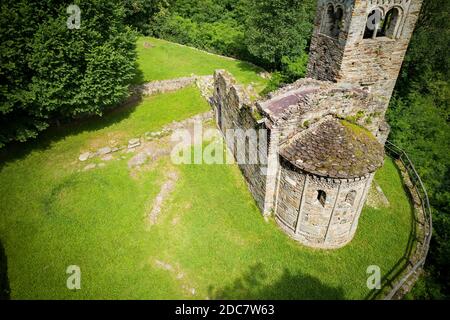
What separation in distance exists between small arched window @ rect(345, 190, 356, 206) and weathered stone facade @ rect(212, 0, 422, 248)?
1.7 inches

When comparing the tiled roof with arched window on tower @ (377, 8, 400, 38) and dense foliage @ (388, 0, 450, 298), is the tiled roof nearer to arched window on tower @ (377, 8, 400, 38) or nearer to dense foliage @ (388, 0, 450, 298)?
arched window on tower @ (377, 8, 400, 38)

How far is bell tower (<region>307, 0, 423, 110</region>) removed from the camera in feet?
55.5

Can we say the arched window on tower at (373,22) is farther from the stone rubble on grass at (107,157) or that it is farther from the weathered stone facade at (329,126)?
the stone rubble on grass at (107,157)

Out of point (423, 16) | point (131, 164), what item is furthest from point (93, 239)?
point (423, 16)

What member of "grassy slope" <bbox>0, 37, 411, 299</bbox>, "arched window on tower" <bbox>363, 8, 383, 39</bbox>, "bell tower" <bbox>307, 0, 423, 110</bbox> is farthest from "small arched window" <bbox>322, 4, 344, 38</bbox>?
"grassy slope" <bbox>0, 37, 411, 299</bbox>

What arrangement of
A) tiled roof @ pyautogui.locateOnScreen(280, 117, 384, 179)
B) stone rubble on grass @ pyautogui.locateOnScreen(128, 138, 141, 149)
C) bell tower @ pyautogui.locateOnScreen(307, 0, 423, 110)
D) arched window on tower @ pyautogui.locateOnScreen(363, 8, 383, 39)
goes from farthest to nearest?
stone rubble on grass @ pyautogui.locateOnScreen(128, 138, 141, 149) → arched window on tower @ pyautogui.locateOnScreen(363, 8, 383, 39) → bell tower @ pyautogui.locateOnScreen(307, 0, 423, 110) → tiled roof @ pyautogui.locateOnScreen(280, 117, 384, 179)

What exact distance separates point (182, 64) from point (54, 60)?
1903 cm

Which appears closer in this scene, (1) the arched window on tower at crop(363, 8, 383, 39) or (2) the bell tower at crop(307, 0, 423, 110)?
(2) the bell tower at crop(307, 0, 423, 110)

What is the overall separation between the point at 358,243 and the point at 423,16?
25.9 m

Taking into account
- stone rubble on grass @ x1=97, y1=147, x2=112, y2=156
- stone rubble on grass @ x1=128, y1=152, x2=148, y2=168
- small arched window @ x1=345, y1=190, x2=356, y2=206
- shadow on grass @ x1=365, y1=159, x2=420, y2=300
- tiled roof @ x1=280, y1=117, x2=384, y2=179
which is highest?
tiled roof @ x1=280, y1=117, x2=384, y2=179

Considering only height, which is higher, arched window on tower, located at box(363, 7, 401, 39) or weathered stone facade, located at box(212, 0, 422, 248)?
arched window on tower, located at box(363, 7, 401, 39)

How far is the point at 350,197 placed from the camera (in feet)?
49.3

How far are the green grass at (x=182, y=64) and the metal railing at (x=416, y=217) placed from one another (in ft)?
47.1

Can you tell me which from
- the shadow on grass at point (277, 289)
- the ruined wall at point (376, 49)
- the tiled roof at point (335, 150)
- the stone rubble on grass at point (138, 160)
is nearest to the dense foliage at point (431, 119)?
the shadow on grass at point (277, 289)
